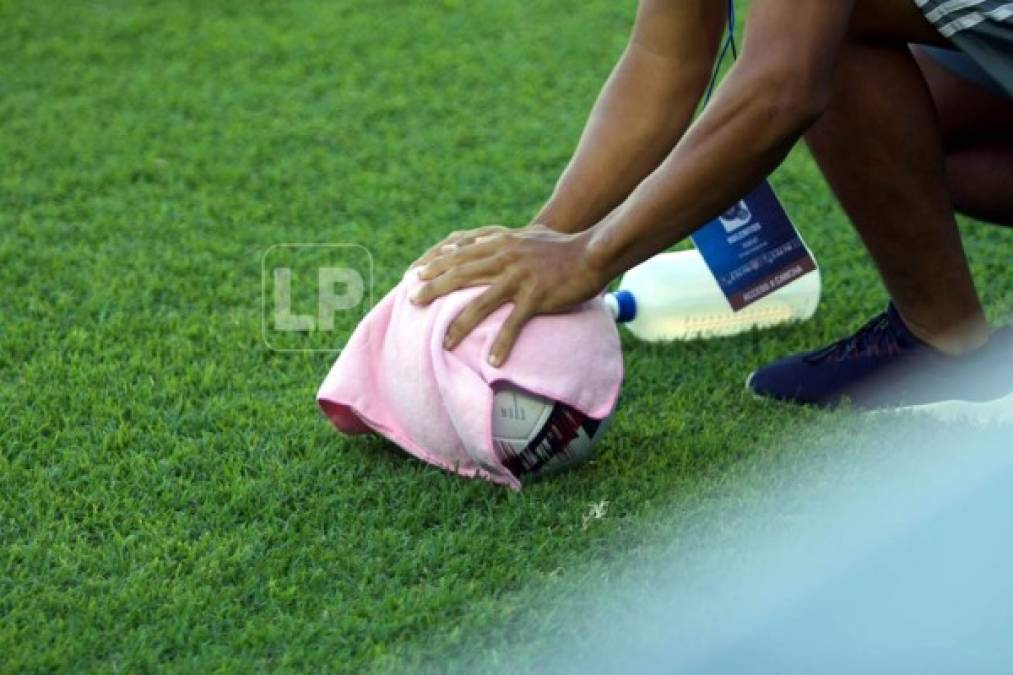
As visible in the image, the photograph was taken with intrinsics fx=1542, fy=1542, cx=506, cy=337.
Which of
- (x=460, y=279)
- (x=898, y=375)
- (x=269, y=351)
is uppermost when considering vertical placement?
(x=460, y=279)

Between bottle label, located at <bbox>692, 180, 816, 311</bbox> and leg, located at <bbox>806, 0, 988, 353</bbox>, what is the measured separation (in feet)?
0.36

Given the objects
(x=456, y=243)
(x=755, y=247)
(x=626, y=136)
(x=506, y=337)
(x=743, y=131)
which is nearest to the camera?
(x=743, y=131)

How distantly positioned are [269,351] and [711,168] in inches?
43.9

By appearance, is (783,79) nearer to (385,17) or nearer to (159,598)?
(159,598)

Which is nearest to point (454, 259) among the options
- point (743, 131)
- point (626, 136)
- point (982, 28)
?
point (626, 136)

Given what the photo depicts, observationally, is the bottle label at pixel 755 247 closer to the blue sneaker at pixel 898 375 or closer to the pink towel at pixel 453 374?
the blue sneaker at pixel 898 375

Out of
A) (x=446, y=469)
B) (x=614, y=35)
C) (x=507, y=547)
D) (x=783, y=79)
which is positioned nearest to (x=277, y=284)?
(x=446, y=469)

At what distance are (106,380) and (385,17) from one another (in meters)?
2.57

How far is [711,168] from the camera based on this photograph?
2.13 m

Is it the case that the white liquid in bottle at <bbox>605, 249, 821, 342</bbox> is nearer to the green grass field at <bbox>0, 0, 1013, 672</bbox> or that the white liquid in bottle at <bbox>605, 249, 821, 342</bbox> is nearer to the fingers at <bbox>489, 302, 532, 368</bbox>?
the green grass field at <bbox>0, 0, 1013, 672</bbox>

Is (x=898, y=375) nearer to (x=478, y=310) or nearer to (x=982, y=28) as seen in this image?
(x=982, y=28)

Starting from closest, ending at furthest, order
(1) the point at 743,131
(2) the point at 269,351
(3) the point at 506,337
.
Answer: (1) the point at 743,131 → (3) the point at 506,337 → (2) the point at 269,351

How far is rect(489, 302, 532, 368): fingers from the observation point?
2.26 m

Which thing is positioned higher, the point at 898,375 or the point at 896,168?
the point at 896,168
